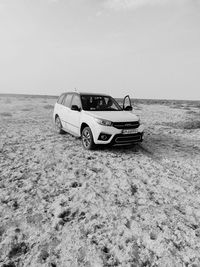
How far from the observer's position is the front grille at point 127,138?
7.51 metres

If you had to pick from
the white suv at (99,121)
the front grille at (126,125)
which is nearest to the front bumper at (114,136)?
the white suv at (99,121)

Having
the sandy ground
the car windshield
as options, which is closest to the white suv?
the car windshield

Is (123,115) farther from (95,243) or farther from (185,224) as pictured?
(95,243)

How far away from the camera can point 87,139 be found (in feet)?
26.6

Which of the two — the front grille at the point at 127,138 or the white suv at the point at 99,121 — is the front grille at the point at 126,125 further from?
the front grille at the point at 127,138

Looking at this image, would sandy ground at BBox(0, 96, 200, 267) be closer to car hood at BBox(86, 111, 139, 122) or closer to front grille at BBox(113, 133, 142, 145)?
front grille at BBox(113, 133, 142, 145)

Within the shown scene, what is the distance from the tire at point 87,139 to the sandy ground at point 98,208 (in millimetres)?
259

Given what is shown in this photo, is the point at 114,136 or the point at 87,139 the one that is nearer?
the point at 114,136

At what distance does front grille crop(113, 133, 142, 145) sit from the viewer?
296 inches

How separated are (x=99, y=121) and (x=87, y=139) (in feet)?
3.06

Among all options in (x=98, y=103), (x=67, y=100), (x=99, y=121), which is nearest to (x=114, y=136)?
(x=99, y=121)

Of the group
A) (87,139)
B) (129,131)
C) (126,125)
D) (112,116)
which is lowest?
(87,139)

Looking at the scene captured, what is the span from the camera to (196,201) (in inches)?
188

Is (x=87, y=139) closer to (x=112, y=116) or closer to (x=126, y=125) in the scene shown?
(x=112, y=116)
